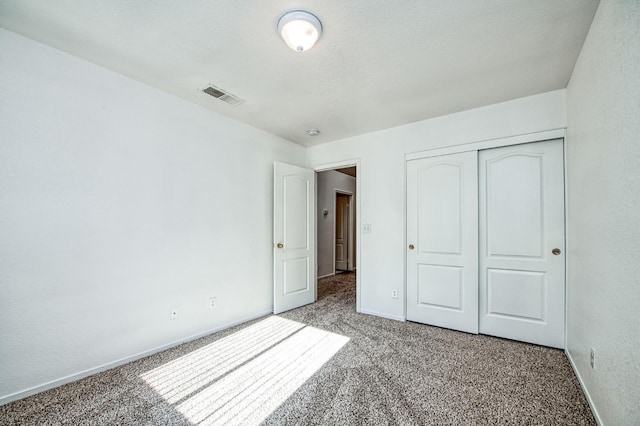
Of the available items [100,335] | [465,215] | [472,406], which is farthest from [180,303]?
[465,215]

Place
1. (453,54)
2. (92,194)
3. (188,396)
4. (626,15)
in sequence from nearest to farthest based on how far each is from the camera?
(626,15)
(188,396)
(453,54)
(92,194)

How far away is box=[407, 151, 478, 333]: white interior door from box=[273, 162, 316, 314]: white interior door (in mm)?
1442

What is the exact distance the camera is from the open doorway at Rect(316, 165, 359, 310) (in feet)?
20.6

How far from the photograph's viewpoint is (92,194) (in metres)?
2.17

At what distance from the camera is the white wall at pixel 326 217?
6348mm

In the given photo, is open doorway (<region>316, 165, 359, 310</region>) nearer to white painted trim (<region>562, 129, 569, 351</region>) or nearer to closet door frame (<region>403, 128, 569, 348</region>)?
closet door frame (<region>403, 128, 569, 348</region>)

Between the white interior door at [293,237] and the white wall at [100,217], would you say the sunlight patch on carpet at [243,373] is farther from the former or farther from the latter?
the white interior door at [293,237]

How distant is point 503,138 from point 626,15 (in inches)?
66.5

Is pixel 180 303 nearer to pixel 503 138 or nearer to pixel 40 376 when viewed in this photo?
pixel 40 376

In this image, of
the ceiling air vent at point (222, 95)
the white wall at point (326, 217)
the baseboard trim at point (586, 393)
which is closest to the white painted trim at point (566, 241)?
the baseboard trim at point (586, 393)

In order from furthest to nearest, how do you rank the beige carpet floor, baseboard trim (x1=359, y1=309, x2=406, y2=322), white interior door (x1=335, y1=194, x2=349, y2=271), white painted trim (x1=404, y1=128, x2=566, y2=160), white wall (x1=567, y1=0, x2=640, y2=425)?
white interior door (x1=335, y1=194, x2=349, y2=271), baseboard trim (x1=359, y1=309, x2=406, y2=322), white painted trim (x1=404, y1=128, x2=566, y2=160), the beige carpet floor, white wall (x1=567, y1=0, x2=640, y2=425)

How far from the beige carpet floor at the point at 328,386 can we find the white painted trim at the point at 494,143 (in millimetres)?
1992

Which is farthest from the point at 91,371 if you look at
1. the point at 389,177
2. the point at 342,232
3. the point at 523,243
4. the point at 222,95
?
the point at 342,232

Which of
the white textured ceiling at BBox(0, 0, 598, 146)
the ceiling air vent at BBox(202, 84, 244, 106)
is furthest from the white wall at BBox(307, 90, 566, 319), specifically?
the ceiling air vent at BBox(202, 84, 244, 106)
